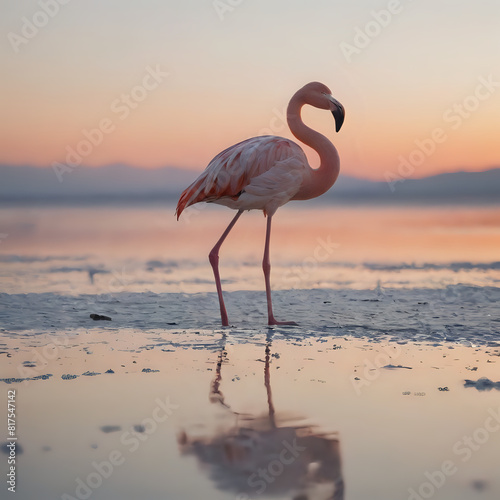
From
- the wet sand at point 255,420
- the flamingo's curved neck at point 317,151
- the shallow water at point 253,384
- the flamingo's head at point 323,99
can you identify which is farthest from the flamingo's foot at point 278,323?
the flamingo's head at point 323,99

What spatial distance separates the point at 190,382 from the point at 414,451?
154cm

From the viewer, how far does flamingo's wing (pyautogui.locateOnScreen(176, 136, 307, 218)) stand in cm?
668

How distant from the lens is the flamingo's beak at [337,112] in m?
7.15

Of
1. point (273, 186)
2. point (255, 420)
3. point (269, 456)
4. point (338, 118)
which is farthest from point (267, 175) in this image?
point (269, 456)

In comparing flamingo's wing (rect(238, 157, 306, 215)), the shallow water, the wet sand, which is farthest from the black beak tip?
the wet sand

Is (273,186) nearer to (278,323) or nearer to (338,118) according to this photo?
(338,118)

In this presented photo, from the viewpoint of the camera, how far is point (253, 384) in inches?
167

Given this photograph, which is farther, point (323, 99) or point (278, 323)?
point (323, 99)

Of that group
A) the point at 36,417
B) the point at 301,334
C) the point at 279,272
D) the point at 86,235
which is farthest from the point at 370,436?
the point at 86,235

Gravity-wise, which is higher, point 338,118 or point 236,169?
point 338,118

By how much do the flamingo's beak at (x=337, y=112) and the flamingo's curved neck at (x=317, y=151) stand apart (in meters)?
0.25

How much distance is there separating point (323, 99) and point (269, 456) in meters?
4.78

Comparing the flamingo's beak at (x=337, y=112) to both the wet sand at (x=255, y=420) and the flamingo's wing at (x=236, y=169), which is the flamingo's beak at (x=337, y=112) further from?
the wet sand at (x=255, y=420)

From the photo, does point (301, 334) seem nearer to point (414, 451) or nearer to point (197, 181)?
point (197, 181)
